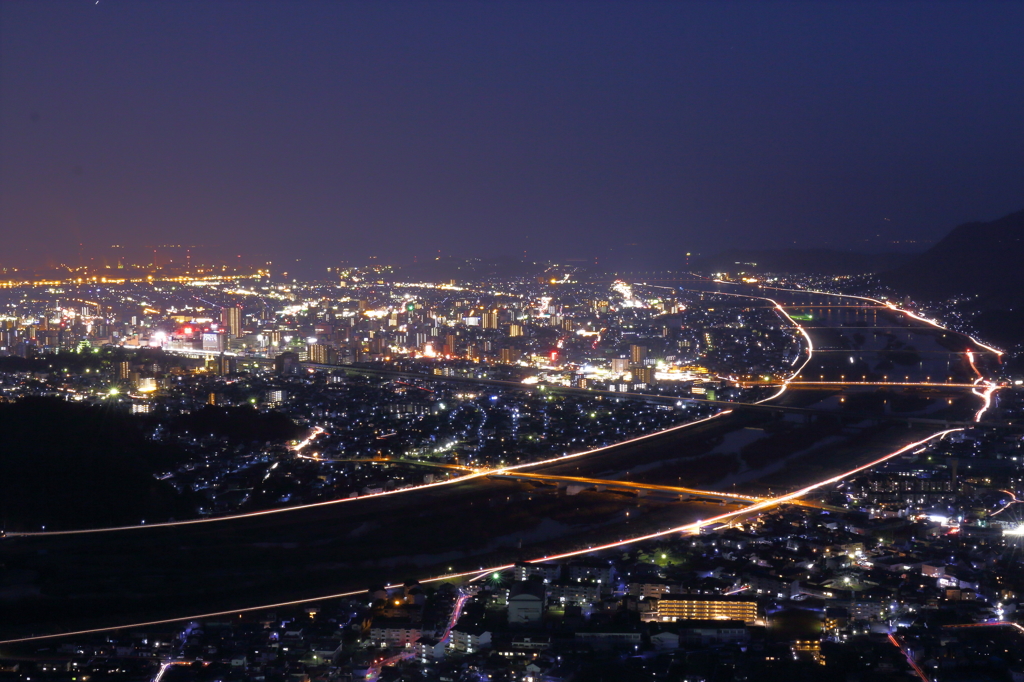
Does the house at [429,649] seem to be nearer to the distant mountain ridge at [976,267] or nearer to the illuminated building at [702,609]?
the illuminated building at [702,609]

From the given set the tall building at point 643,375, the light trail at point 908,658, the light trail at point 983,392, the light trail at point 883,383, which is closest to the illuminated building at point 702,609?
the light trail at point 908,658

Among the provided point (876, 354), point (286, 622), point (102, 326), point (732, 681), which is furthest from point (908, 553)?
point (102, 326)

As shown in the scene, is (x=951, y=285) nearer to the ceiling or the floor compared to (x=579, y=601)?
nearer to the ceiling

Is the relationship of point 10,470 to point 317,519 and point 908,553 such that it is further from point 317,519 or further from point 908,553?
point 908,553

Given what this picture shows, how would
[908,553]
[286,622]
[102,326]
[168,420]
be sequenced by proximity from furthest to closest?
1. [102,326]
2. [168,420]
3. [908,553]
4. [286,622]

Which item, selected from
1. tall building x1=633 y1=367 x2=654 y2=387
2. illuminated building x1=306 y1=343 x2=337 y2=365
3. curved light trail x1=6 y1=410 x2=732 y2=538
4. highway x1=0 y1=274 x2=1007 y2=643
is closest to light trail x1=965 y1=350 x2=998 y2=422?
highway x1=0 y1=274 x2=1007 y2=643

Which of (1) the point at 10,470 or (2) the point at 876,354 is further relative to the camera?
(2) the point at 876,354

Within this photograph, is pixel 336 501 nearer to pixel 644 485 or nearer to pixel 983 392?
pixel 644 485
